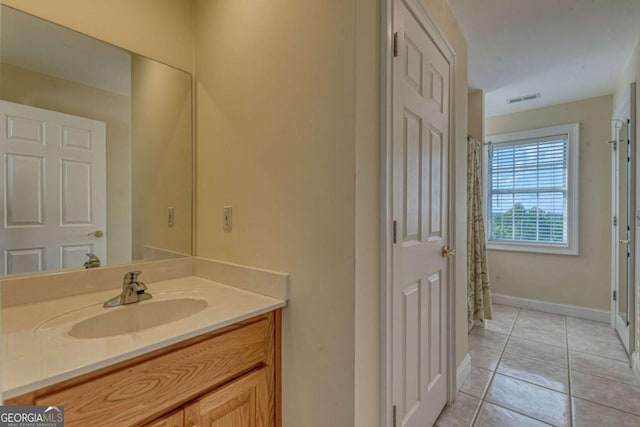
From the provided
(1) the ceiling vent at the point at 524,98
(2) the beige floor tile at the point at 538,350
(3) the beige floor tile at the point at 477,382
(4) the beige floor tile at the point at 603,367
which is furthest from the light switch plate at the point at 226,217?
(1) the ceiling vent at the point at 524,98

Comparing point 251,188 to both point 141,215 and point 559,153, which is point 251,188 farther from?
point 559,153

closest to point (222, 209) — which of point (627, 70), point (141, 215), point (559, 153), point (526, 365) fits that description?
point (141, 215)

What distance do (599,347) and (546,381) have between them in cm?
99

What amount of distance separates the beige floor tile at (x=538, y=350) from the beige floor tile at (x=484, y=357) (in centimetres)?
14

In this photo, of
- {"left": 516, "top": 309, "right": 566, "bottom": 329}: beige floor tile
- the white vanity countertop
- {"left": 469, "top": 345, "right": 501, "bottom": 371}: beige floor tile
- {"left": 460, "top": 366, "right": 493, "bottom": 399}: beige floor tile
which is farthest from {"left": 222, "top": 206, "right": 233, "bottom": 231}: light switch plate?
{"left": 516, "top": 309, "right": 566, "bottom": 329}: beige floor tile

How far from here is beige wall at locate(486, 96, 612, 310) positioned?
10.4ft

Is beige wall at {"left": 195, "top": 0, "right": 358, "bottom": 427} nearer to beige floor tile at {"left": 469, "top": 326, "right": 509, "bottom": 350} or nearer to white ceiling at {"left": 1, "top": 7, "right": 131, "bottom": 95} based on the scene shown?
white ceiling at {"left": 1, "top": 7, "right": 131, "bottom": 95}

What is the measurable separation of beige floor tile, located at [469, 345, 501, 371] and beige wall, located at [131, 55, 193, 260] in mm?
2300

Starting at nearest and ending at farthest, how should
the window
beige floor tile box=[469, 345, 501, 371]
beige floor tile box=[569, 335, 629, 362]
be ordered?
beige floor tile box=[469, 345, 501, 371]
beige floor tile box=[569, 335, 629, 362]
the window

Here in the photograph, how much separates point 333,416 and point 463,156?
180 cm

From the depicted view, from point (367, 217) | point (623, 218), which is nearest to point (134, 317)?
point (367, 217)

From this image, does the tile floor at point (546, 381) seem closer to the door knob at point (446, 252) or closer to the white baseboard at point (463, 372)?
the white baseboard at point (463, 372)

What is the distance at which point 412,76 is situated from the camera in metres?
1.36

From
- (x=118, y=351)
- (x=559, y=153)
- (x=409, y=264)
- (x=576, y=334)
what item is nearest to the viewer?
(x=118, y=351)
